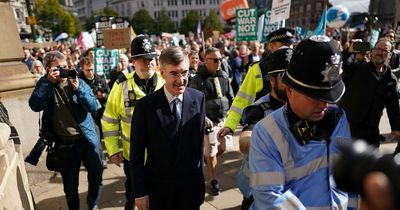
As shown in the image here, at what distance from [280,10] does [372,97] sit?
3.34 metres

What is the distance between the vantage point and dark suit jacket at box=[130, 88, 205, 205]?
260cm

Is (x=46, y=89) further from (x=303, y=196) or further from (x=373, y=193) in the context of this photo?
(x=373, y=193)

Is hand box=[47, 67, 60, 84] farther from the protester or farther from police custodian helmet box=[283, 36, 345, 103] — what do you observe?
police custodian helmet box=[283, 36, 345, 103]

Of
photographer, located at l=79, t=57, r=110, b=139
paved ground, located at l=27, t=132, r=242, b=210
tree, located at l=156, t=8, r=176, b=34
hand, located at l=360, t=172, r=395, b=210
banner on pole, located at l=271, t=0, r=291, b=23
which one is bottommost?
tree, located at l=156, t=8, r=176, b=34

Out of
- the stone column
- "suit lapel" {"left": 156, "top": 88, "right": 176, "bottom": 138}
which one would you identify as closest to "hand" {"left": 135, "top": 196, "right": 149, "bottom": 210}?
"suit lapel" {"left": 156, "top": 88, "right": 176, "bottom": 138}

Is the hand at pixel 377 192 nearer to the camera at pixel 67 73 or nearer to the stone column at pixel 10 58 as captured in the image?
the camera at pixel 67 73

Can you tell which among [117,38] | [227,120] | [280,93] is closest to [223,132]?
[227,120]

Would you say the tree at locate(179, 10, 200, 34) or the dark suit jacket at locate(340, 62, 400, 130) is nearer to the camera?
the dark suit jacket at locate(340, 62, 400, 130)

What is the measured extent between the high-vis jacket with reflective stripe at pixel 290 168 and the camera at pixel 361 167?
2.23 feet

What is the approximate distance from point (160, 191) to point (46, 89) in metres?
1.74

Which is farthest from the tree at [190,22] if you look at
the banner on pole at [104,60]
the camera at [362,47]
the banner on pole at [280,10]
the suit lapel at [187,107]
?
the suit lapel at [187,107]

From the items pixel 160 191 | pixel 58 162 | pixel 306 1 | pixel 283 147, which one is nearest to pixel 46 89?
pixel 58 162

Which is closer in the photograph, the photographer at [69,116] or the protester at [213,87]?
the photographer at [69,116]

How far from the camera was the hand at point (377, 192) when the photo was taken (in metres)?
0.73
